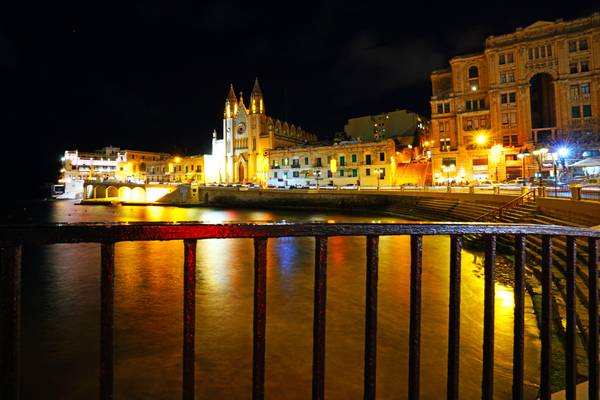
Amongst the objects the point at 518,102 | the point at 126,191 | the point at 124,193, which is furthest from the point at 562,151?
the point at 124,193

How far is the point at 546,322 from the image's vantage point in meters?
2.70

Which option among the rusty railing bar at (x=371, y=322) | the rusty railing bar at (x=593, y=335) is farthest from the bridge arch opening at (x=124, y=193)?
the rusty railing bar at (x=593, y=335)

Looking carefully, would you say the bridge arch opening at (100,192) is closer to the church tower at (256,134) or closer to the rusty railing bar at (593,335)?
the church tower at (256,134)

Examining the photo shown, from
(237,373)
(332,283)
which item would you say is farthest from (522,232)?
(332,283)

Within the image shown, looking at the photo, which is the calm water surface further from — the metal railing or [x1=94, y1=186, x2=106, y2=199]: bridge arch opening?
[x1=94, y1=186, x2=106, y2=199]: bridge arch opening

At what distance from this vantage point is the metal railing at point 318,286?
1.72 metres

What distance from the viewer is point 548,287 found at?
2746mm

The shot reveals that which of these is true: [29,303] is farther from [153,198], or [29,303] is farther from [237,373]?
[153,198]

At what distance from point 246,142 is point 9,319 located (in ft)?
254

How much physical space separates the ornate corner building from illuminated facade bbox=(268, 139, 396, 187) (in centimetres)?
859

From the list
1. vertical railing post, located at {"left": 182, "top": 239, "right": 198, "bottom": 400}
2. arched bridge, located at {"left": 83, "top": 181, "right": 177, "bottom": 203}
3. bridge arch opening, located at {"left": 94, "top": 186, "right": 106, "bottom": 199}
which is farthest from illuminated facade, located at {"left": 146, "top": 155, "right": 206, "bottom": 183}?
vertical railing post, located at {"left": 182, "top": 239, "right": 198, "bottom": 400}

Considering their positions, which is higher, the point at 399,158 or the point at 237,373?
the point at 399,158

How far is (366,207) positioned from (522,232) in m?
39.8

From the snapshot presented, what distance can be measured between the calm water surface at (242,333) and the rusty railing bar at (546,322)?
128 centimetres
